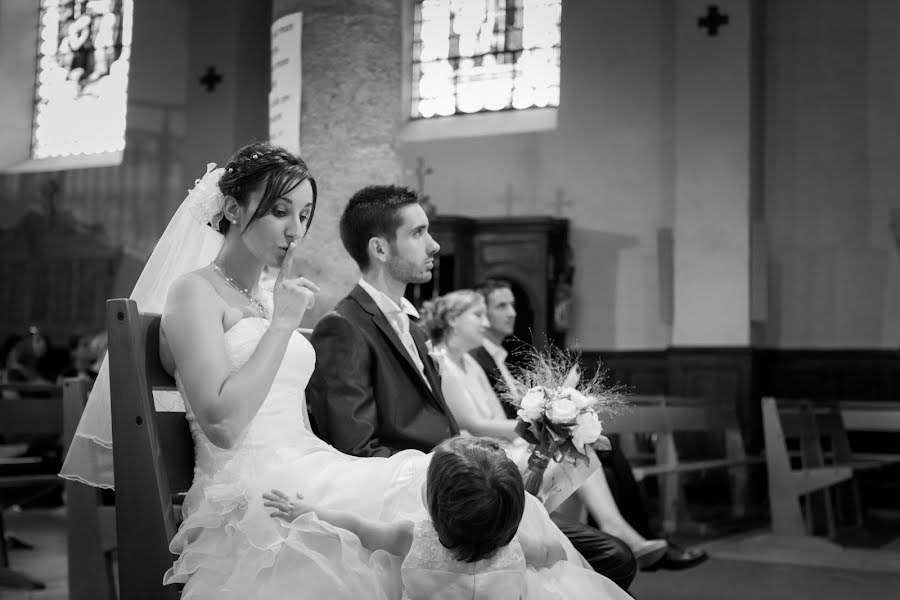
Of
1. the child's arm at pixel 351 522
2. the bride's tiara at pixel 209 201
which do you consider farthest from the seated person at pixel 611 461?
the child's arm at pixel 351 522

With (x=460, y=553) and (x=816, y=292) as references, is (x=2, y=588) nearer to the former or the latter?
(x=460, y=553)

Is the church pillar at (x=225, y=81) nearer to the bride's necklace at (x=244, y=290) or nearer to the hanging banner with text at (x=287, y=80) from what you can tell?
the hanging banner with text at (x=287, y=80)

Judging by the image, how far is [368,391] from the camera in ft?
9.21

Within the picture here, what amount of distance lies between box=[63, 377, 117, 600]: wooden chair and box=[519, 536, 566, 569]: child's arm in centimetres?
165

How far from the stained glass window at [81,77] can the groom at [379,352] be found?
12011 millimetres

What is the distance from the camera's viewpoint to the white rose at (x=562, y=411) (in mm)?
2746

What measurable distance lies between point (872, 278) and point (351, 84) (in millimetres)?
7089

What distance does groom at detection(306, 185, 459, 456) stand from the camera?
2773 mm

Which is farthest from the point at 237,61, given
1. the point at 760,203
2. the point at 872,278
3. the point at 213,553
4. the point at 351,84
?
the point at 213,553

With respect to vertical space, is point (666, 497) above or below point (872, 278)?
below

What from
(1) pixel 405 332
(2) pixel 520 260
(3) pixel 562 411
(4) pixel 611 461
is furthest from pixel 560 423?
(2) pixel 520 260

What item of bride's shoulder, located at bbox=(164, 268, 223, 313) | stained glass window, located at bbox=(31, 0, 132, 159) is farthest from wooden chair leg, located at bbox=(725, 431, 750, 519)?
stained glass window, located at bbox=(31, 0, 132, 159)

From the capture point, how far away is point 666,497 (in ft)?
25.3

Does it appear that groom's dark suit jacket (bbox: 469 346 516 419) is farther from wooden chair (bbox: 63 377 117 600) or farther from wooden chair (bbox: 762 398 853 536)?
wooden chair (bbox: 63 377 117 600)
